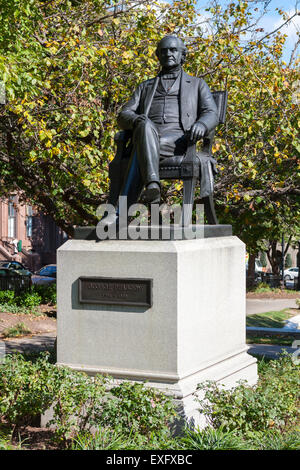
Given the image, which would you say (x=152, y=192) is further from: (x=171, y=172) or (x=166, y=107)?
(x=166, y=107)

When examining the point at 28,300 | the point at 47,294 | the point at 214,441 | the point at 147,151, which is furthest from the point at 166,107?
the point at 47,294

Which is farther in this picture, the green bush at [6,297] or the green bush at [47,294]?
the green bush at [47,294]

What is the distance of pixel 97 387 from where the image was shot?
567cm

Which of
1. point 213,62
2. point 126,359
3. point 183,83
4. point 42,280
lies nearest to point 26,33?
point 213,62

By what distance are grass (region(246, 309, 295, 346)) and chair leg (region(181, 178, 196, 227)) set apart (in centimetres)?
685

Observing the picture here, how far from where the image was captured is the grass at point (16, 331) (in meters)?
13.8

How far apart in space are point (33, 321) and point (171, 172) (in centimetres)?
1001

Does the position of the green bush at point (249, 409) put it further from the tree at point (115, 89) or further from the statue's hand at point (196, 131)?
the tree at point (115, 89)

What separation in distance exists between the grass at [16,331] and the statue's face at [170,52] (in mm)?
8401

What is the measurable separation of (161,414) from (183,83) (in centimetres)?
405

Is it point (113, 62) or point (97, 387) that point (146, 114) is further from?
point (113, 62)

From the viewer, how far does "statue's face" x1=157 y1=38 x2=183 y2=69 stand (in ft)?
24.2

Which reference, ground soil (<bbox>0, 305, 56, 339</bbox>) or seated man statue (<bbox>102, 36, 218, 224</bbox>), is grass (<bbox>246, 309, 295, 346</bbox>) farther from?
seated man statue (<bbox>102, 36, 218, 224</bbox>)

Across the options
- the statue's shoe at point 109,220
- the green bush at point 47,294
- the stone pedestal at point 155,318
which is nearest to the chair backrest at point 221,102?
the stone pedestal at point 155,318
